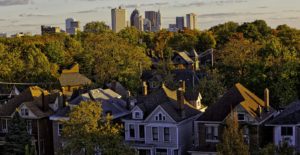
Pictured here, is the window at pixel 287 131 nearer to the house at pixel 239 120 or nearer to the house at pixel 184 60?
the house at pixel 239 120

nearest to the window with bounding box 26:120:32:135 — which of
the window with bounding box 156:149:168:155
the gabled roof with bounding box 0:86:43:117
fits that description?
the gabled roof with bounding box 0:86:43:117

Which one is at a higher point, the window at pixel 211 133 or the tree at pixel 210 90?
the tree at pixel 210 90

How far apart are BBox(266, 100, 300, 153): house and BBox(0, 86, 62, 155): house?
19177 mm

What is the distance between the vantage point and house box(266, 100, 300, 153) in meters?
39.2

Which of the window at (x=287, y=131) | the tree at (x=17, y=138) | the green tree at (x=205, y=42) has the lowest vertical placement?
the tree at (x=17, y=138)

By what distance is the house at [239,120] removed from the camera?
40.3m

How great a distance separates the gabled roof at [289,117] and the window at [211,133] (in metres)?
4.14

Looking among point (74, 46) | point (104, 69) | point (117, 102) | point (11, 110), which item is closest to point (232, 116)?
point (117, 102)

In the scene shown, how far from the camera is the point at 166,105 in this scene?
4406 centimetres

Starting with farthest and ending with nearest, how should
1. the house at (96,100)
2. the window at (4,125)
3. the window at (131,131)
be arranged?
1. the window at (4,125)
2. the house at (96,100)
3. the window at (131,131)

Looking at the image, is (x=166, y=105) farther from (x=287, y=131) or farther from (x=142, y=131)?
(x=287, y=131)

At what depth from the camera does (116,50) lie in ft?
266

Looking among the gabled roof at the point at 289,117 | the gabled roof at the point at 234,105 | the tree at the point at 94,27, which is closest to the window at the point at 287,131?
the gabled roof at the point at 289,117

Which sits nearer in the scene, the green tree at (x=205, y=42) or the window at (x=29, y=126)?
the window at (x=29, y=126)
